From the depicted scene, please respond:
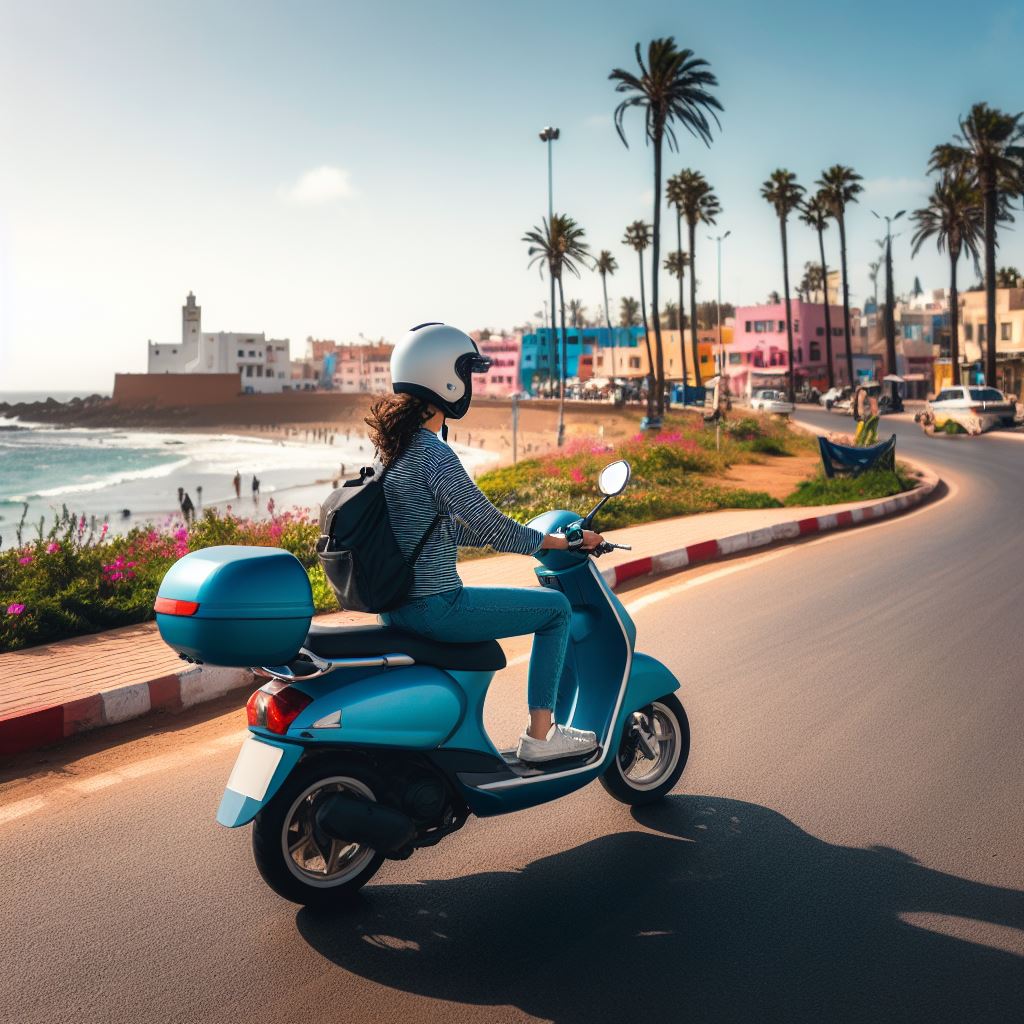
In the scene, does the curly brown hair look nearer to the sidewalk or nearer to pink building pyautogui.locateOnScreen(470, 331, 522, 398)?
the sidewalk

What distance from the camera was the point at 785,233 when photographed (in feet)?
265

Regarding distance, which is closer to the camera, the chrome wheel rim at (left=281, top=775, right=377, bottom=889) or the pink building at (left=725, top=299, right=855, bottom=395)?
the chrome wheel rim at (left=281, top=775, right=377, bottom=889)

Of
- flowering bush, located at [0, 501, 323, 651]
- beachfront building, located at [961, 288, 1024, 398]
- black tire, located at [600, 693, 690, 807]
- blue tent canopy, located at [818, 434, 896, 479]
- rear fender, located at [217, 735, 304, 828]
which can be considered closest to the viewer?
rear fender, located at [217, 735, 304, 828]

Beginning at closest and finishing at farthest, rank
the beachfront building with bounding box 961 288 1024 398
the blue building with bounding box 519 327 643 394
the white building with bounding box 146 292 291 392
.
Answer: the beachfront building with bounding box 961 288 1024 398 → the blue building with bounding box 519 327 643 394 → the white building with bounding box 146 292 291 392

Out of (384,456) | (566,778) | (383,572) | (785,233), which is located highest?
(785,233)

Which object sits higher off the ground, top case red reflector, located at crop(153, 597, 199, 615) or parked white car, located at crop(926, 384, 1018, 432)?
parked white car, located at crop(926, 384, 1018, 432)

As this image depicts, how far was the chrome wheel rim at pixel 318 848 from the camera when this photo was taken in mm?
3422

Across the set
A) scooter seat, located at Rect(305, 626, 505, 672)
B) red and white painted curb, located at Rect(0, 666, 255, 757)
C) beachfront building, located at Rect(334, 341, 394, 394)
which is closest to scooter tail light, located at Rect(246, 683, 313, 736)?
scooter seat, located at Rect(305, 626, 505, 672)

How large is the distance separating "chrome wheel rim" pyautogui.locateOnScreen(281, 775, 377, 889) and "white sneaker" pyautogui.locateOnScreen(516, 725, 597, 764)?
1.98ft

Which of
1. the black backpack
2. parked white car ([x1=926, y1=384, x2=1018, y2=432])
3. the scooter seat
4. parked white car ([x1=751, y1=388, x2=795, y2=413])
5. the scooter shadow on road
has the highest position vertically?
parked white car ([x1=751, y1=388, x2=795, y2=413])

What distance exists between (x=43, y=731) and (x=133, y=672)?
2.80 feet

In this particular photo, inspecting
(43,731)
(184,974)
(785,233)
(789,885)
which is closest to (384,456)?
(184,974)

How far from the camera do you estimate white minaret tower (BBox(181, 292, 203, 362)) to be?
→ 174 meters

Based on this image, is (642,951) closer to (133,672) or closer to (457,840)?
(457,840)
